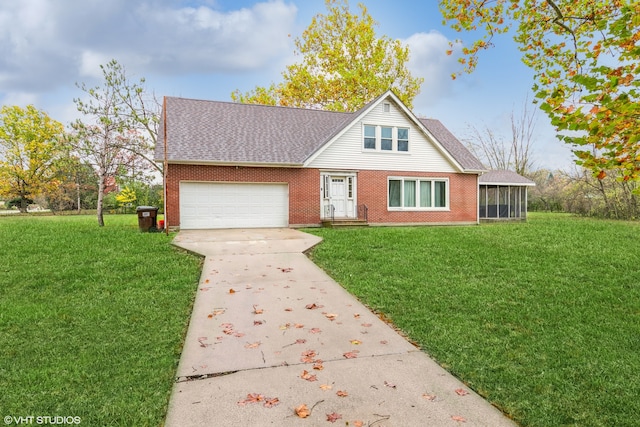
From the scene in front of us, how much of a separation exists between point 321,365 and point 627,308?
4996 millimetres

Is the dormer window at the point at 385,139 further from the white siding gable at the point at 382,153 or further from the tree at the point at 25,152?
the tree at the point at 25,152

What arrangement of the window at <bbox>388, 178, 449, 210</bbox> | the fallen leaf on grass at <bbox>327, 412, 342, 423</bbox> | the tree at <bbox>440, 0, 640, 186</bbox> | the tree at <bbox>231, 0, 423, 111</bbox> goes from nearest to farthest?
1. the fallen leaf on grass at <bbox>327, 412, 342, 423</bbox>
2. the tree at <bbox>440, 0, 640, 186</bbox>
3. the window at <bbox>388, 178, 449, 210</bbox>
4. the tree at <bbox>231, 0, 423, 111</bbox>

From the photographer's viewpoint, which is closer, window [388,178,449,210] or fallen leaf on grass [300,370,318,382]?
fallen leaf on grass [300,370,318,382]

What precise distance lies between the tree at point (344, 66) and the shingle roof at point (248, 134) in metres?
11.4

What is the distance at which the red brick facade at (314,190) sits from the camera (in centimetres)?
Result: 1415

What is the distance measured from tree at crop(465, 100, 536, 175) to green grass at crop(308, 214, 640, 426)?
89.9ft

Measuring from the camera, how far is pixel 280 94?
106 ft

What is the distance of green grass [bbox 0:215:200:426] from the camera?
2992 millimetres

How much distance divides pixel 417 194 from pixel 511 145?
936 inches

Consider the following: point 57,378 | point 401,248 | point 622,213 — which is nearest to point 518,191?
point 622,213

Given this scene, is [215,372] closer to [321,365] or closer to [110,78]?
[321,365]

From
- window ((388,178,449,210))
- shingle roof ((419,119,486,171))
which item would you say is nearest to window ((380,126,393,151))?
window ((388,178,449,210))

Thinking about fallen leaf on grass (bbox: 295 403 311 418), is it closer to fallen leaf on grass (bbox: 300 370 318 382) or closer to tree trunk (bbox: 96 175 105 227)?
fallen leaf on grass (bbox: 300 370 318 382)

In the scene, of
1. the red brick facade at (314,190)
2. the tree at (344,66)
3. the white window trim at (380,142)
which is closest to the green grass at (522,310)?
the red brick facade at (314,190)
